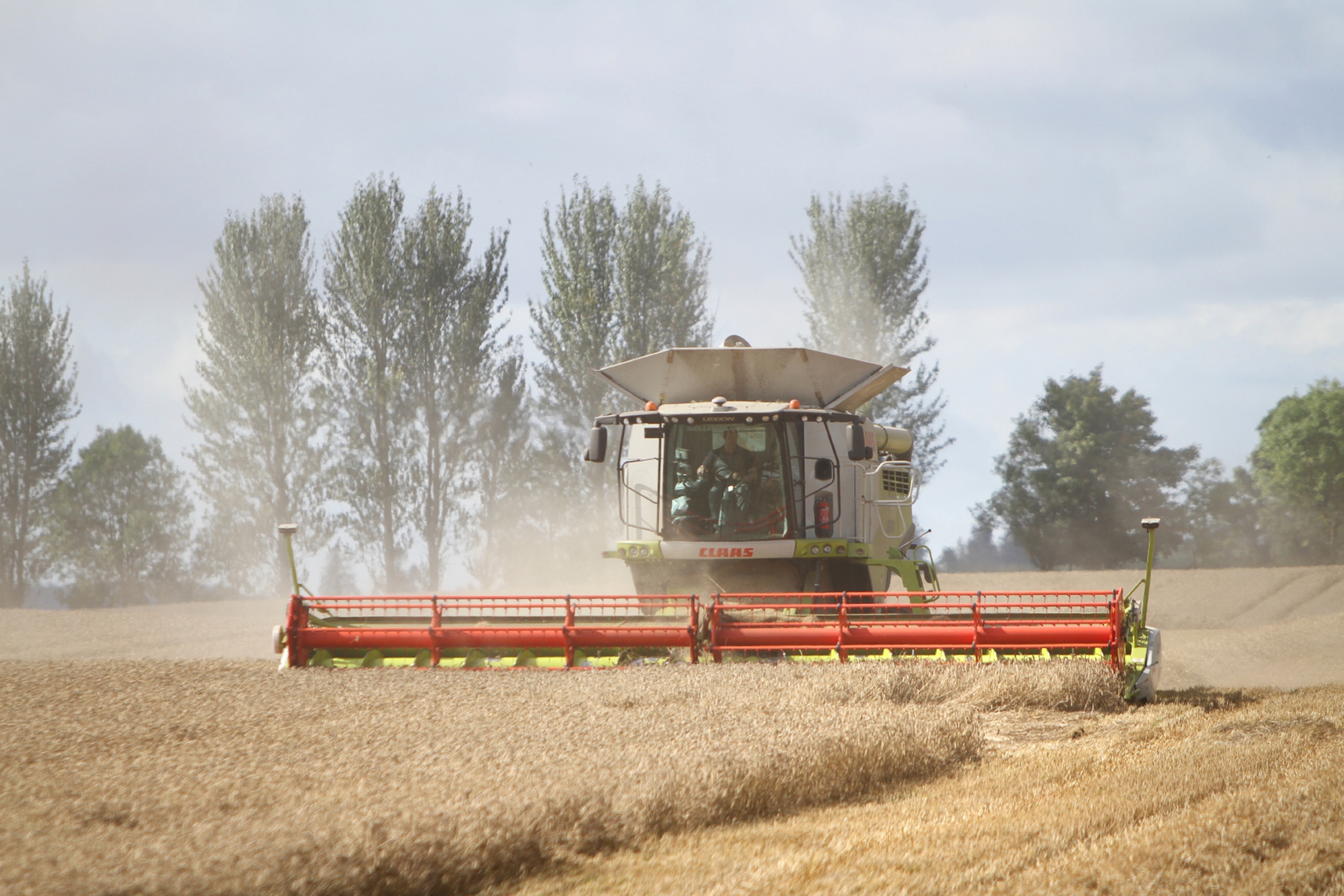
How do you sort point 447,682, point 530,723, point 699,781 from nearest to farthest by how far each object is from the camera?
point 699,781 → point 530,723 → point 447,682

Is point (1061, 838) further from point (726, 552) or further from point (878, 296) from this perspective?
point (878, 296)

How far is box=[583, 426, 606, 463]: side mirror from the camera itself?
27.2 ft

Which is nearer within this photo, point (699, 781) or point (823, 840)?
point (823, 840)

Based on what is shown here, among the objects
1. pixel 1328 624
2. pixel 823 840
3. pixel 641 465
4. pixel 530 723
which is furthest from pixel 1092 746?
pixel 1328 624

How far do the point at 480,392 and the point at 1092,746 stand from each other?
67.6ft

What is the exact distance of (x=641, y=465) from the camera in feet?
29.4

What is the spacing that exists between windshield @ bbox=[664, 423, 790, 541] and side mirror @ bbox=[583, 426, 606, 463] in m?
0.62

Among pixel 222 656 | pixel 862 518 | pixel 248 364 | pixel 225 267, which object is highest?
pixel 225 267

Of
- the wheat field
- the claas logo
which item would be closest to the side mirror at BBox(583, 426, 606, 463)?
the claas logo

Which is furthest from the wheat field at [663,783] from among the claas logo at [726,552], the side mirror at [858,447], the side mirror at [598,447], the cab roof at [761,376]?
the cab roof at [761,376]

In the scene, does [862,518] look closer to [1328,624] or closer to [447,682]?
[447,682]

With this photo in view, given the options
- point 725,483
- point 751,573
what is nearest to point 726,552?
point 751,573

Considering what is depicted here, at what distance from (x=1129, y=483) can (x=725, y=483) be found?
3204 cm

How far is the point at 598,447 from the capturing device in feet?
27.3
